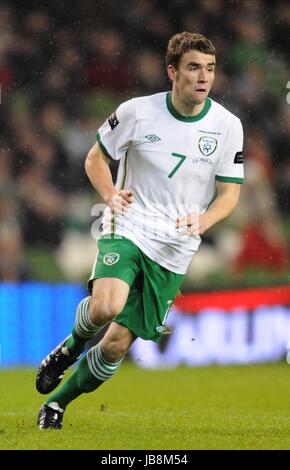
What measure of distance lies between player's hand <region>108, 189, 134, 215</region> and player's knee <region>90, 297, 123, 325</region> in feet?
1.58

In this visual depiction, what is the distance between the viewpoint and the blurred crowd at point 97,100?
1279 centimetres

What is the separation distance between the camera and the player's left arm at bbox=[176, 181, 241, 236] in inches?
230

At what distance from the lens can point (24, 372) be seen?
1064cm

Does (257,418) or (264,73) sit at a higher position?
(264,73)

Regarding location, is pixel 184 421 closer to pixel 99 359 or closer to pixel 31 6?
pixel 99 359

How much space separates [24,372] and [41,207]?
294cm

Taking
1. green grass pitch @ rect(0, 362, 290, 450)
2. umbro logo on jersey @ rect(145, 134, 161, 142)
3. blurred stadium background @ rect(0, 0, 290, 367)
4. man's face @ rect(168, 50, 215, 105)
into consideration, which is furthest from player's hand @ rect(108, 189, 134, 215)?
blurred stadium background @ rect(0, 0, 290, 367)

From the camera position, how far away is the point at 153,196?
6.30m

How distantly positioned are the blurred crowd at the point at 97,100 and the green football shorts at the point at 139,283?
5.70 metres

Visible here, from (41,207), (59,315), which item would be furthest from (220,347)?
(41,207)

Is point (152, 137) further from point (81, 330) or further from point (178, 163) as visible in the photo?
point (81, 330)

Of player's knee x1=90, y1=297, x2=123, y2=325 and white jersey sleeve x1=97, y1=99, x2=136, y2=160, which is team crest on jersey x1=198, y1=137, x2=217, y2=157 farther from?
player's knee x1=90, y1=297, x2=123, y2=325

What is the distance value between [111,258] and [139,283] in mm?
290

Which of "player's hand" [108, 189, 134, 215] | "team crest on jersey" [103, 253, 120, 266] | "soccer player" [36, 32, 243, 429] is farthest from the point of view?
"soccer player" [36, 32, 243, 429]
